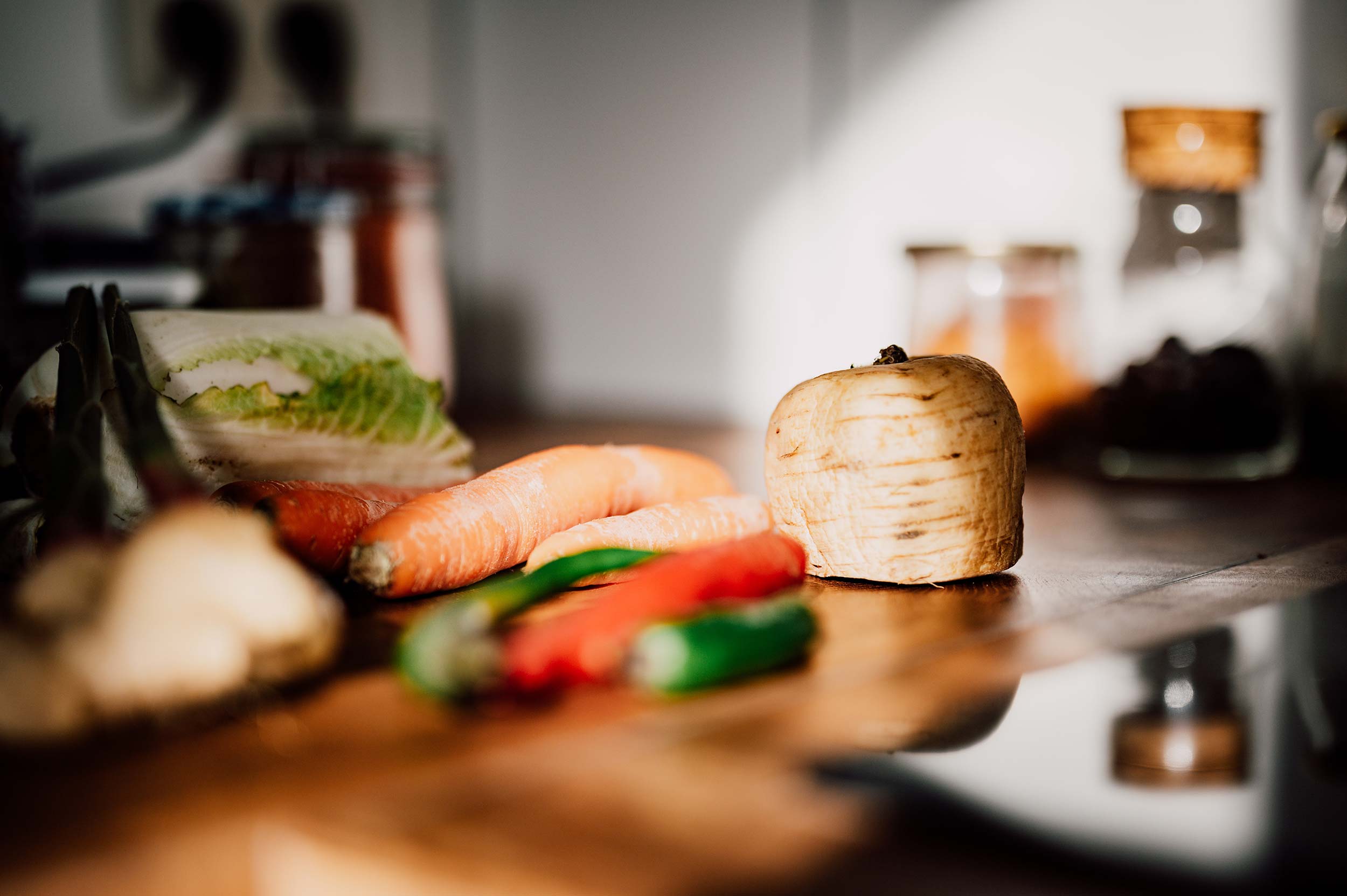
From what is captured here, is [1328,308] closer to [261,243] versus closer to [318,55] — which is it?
[261,243]

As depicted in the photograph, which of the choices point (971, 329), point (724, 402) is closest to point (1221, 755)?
point (971, 329)

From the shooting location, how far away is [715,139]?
2.41m

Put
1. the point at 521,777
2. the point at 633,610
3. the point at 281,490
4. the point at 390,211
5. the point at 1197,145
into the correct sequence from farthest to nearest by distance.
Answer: the point at 390,211, the point at 1197,145, the point at 281,490, the point at 633,610, the point at 521,777

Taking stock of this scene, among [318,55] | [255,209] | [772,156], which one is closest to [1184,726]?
[255,209]

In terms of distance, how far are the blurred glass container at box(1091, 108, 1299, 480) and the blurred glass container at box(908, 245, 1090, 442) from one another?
8cm

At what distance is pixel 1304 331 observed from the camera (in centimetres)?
166

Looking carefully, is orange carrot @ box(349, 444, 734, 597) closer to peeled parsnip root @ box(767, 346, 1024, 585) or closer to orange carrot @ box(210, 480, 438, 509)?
orange carrot @ box(210, 480, 438, 509)

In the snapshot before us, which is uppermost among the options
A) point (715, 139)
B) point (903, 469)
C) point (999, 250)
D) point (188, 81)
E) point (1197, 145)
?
point (188, 81)

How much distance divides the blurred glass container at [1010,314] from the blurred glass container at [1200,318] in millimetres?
77

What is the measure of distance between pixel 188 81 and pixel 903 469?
192 cm

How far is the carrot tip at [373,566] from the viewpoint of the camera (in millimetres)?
957

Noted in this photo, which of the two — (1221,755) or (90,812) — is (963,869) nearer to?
(1221,755)

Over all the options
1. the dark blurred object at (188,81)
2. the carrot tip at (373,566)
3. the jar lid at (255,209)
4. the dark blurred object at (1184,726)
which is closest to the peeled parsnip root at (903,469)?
the dark blurred object at (1184,726)

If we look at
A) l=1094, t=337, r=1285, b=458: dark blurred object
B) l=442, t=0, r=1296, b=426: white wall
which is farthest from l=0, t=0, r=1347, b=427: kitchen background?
l=1094, t=337, r=1285, b=458: dark blurred object
